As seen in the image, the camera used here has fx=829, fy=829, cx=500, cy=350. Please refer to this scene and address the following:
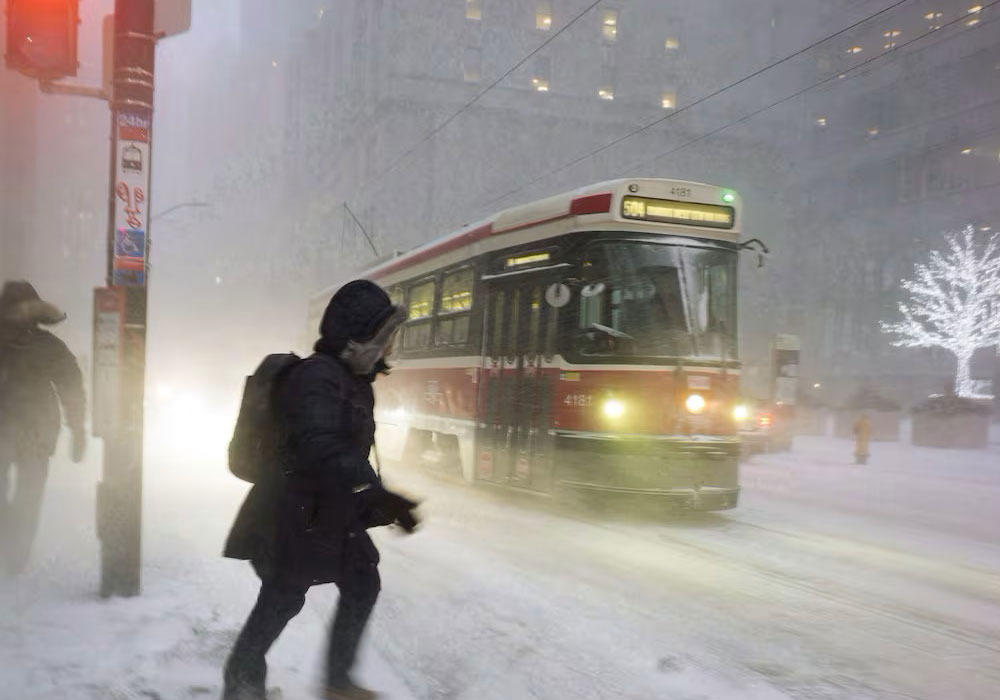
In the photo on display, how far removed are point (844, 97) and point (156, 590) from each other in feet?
200

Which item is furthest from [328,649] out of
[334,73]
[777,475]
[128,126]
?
[334,73]

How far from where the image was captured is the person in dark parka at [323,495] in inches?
118

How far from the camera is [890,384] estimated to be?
4684 cm

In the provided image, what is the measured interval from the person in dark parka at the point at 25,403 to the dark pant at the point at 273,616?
109 inches

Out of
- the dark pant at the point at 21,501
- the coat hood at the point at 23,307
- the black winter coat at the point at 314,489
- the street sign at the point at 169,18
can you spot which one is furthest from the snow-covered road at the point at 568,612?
the street sign at the point at 169,18

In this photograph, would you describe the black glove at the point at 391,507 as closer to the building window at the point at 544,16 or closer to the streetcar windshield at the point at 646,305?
the streetcar windshield at the point at 646,305

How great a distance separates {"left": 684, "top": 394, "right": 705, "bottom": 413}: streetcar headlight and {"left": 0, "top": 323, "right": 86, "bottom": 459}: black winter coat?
5613 millimetres

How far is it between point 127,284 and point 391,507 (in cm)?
274

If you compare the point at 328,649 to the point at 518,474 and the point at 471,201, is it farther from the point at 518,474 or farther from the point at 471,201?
the point at 471,201

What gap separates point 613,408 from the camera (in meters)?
8.50

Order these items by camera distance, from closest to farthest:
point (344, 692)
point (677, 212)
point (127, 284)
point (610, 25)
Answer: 1. point (344, 692)
2. point (127, 284)
3. point (677, 212)
4. point (610, 25)

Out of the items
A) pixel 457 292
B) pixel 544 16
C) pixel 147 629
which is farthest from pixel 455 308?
pixel 544 16

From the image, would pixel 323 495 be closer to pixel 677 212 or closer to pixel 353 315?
pixel 353 315

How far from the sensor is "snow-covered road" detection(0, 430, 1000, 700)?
13.4 feet
